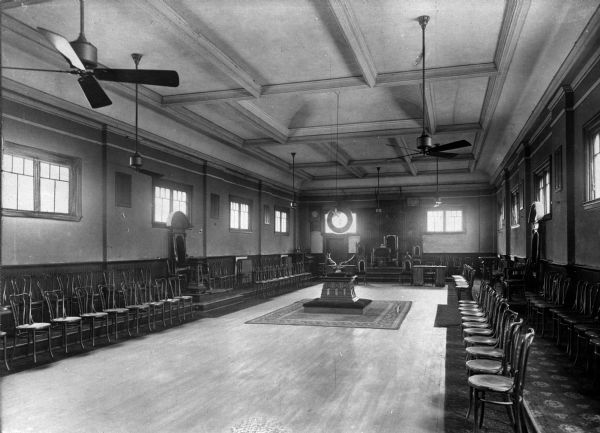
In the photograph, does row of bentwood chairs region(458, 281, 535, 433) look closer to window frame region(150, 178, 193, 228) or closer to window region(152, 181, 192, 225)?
window frame region(150, 178, 193, 228)

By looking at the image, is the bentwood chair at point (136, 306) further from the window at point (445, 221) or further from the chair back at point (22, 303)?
the window at point (445, 221)

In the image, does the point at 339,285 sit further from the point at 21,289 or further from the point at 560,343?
the point at 21,289

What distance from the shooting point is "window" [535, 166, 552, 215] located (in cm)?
889

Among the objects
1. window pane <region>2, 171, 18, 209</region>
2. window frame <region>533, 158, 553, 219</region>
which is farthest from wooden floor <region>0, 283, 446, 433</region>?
window frame <region>533, 158, 553, 219</region>

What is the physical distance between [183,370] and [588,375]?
4.21 metres

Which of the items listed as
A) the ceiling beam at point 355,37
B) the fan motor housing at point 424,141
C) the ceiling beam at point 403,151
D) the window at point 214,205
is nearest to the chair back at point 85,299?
the window at point 214,205

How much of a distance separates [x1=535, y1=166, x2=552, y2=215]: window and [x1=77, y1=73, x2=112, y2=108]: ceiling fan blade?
7.50 meters

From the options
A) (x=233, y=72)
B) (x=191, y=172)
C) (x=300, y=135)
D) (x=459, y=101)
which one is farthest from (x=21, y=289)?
(x=459, y=101)

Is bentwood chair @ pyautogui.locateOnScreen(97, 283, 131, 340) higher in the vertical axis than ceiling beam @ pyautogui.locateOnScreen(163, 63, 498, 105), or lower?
lower

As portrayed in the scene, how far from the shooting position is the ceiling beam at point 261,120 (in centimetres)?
955

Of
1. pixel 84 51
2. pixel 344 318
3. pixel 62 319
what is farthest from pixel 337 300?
pixel 84 51

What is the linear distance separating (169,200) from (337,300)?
4.36m

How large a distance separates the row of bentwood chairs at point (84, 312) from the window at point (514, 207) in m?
8.38

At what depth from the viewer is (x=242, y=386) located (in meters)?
4.75
